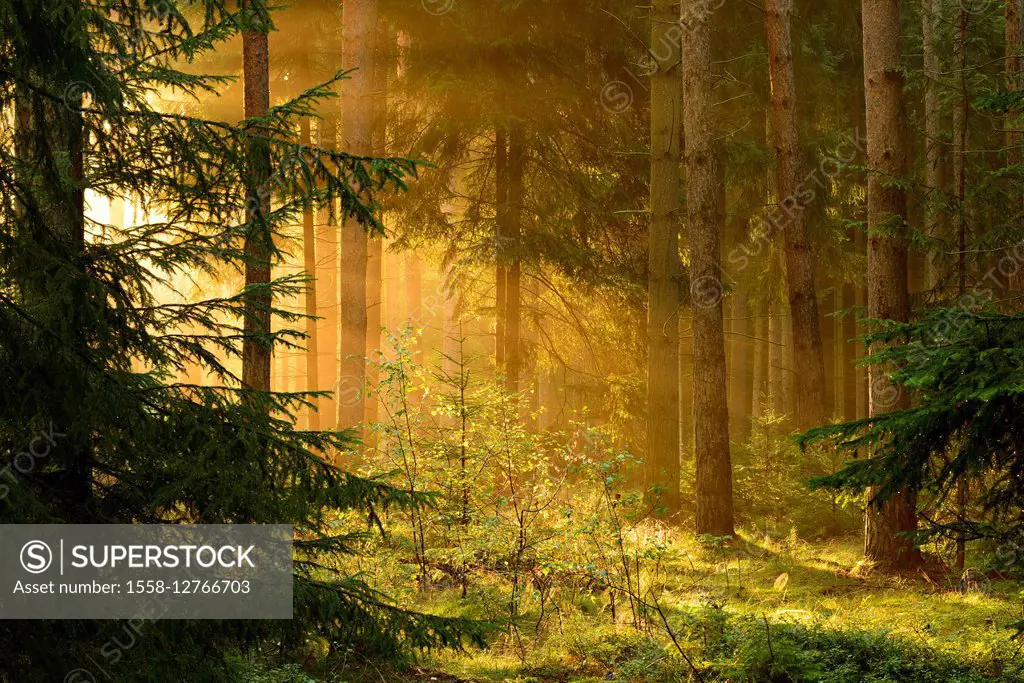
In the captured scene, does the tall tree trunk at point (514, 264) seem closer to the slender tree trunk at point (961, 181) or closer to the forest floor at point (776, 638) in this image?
the forest floor at point (776, 638)

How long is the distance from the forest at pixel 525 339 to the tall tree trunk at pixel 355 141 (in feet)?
0.26

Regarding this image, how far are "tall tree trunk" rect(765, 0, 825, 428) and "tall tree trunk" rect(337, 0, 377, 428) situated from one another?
23.2ft

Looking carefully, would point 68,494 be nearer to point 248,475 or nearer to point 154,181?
point 248,475

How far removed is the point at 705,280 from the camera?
12578 millimetres

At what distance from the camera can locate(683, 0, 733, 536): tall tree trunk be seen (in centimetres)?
1255

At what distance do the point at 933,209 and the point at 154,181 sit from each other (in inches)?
387

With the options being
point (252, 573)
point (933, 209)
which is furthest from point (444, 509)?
point (933, 209)

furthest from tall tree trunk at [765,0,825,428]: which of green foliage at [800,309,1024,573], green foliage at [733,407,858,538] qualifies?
green foliage at [800,309,1024,573]

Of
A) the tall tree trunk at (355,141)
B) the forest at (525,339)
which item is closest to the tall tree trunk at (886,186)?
the forest at (525,339)

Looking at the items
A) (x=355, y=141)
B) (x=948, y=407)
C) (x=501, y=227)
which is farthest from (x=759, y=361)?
(x=948, y=407)

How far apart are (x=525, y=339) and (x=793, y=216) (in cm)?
591

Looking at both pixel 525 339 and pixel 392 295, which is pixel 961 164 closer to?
pixel 525 339

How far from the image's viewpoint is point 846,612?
8.81 meters

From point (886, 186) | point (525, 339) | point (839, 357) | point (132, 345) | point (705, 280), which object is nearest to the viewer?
point (132, 345)
